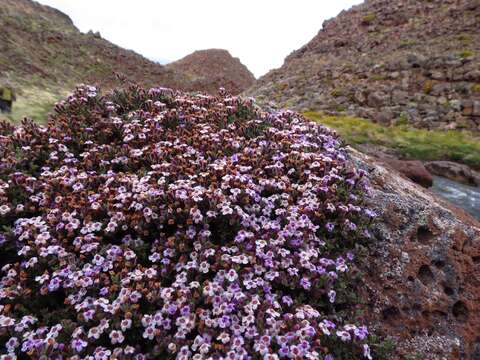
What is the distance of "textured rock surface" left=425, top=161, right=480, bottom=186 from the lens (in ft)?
45.2

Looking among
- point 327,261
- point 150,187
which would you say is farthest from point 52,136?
point 327,261

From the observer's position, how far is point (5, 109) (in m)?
12.2

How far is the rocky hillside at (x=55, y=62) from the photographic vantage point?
1883cm

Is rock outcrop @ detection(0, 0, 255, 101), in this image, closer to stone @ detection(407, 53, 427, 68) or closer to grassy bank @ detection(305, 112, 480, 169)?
grassy bank @ detection(305, 112, 480, 169)

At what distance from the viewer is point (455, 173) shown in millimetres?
13891

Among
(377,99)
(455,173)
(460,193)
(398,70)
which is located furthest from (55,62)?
(460,193)

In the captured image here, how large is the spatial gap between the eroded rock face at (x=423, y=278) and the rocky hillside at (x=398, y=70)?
16991mm

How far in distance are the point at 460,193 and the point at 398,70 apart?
51.2 ft

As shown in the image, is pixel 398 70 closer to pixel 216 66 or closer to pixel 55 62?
pixel 55 62

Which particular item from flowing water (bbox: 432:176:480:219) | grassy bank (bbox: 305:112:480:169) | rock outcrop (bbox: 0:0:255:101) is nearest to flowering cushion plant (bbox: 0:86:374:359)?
flowing water (bbox: 432:176:480:219)

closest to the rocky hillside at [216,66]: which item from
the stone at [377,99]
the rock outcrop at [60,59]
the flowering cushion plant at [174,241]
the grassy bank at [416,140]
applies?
the rock outcrop at [60,59]

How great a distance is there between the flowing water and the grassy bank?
11.9 ft

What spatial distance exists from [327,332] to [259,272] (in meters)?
0.84

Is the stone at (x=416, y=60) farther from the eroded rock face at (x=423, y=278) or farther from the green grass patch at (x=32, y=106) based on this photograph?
the eroded rock face at (x=423, y=278)
